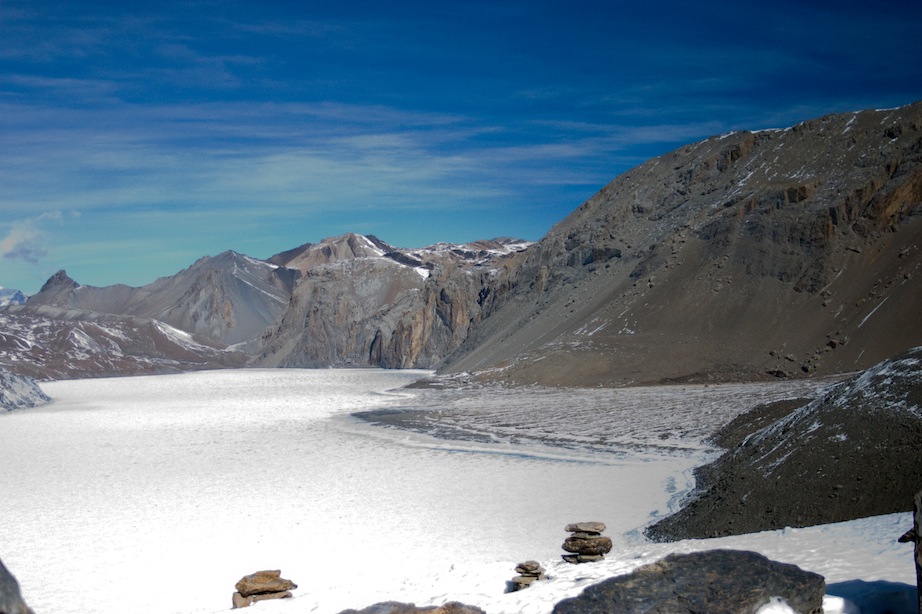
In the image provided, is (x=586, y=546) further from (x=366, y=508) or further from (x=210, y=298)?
(x=210, y=298)

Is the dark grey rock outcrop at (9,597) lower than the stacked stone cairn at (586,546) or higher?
higher

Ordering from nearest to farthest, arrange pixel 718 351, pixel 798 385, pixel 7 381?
1. pixel 798 385
2. pixel 718 351
3. pixel 7 381

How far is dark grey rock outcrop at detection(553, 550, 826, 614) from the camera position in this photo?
7.00 meters

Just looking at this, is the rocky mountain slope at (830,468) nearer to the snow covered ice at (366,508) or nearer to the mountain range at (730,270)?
the snow covered ice at (366,508)

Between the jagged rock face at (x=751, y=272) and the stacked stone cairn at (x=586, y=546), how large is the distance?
30.1 meters

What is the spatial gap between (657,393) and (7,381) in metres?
39.1

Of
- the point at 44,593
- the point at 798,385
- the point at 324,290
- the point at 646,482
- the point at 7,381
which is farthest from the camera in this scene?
the point at 324,290

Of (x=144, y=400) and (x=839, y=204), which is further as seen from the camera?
(x=144, y=400)

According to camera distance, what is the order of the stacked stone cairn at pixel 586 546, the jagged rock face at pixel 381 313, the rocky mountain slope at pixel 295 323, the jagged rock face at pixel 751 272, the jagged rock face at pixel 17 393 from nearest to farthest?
the stacked stone cairn at pixel 586 546 < the jagged rock face at pixel 751 272 < the jagged rock face at pixel 17 393 < the jagged rock face at pixel 381 313 < the rocky mountain slope at pixel 295 323

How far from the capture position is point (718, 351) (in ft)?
137

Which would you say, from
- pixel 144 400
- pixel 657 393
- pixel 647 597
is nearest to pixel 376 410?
pixel 657 393

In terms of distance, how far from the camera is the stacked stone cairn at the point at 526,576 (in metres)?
9.16

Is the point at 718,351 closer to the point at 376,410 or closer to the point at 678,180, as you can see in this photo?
the point at 376,410

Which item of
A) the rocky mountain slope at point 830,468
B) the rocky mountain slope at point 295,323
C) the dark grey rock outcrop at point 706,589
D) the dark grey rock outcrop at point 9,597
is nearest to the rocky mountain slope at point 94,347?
the rocky mountain slope at point 295,323
